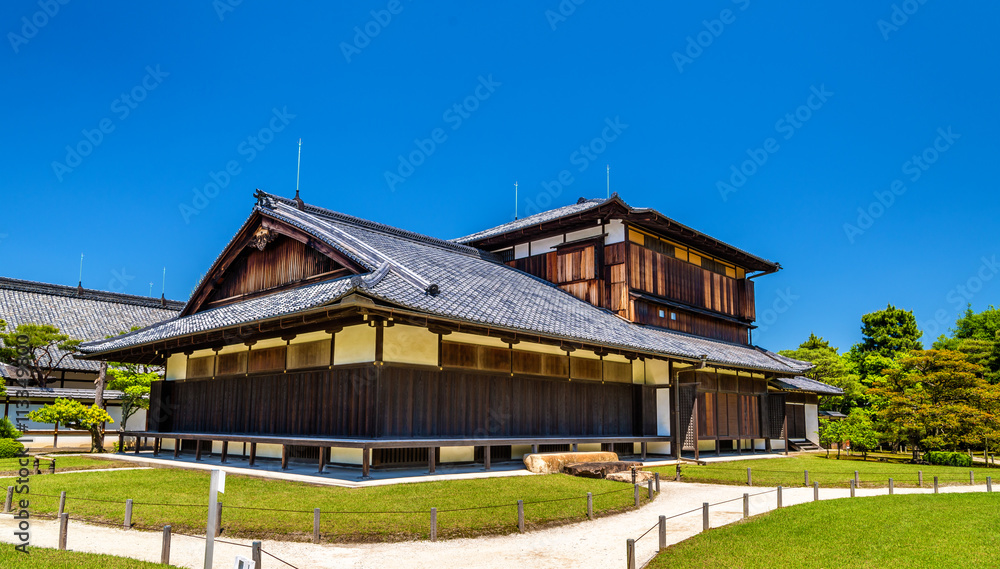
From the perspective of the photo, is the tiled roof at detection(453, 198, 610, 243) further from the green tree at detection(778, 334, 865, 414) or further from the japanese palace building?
the green tree at detection(778, 334, 865, 414)

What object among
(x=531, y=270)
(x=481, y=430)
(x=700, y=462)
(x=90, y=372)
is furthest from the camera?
(x=90, y=372)

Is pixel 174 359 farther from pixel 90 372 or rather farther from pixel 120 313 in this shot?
pixel 120 313

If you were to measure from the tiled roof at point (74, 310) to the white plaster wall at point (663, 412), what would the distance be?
29.5 metres

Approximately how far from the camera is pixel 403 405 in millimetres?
17297

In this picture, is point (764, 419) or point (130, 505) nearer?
point (130, 505)

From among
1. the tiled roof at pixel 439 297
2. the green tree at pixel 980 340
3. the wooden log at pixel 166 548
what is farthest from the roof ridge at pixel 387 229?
the green tree at pixel 980 340

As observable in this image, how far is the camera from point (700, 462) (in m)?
24.4

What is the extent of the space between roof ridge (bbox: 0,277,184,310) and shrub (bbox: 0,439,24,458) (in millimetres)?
21802

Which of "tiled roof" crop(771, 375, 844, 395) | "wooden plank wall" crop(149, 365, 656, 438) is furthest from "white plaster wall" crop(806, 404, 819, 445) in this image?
"wooden plank wall" crop(149, 365, 656, 438)

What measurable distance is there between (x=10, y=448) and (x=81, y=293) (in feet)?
78.2

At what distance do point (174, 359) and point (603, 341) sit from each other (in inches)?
668

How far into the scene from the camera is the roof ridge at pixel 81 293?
4031cm

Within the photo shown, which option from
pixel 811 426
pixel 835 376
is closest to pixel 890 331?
pixel 835 376

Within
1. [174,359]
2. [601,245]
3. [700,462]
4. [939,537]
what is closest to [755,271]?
[601,245]
